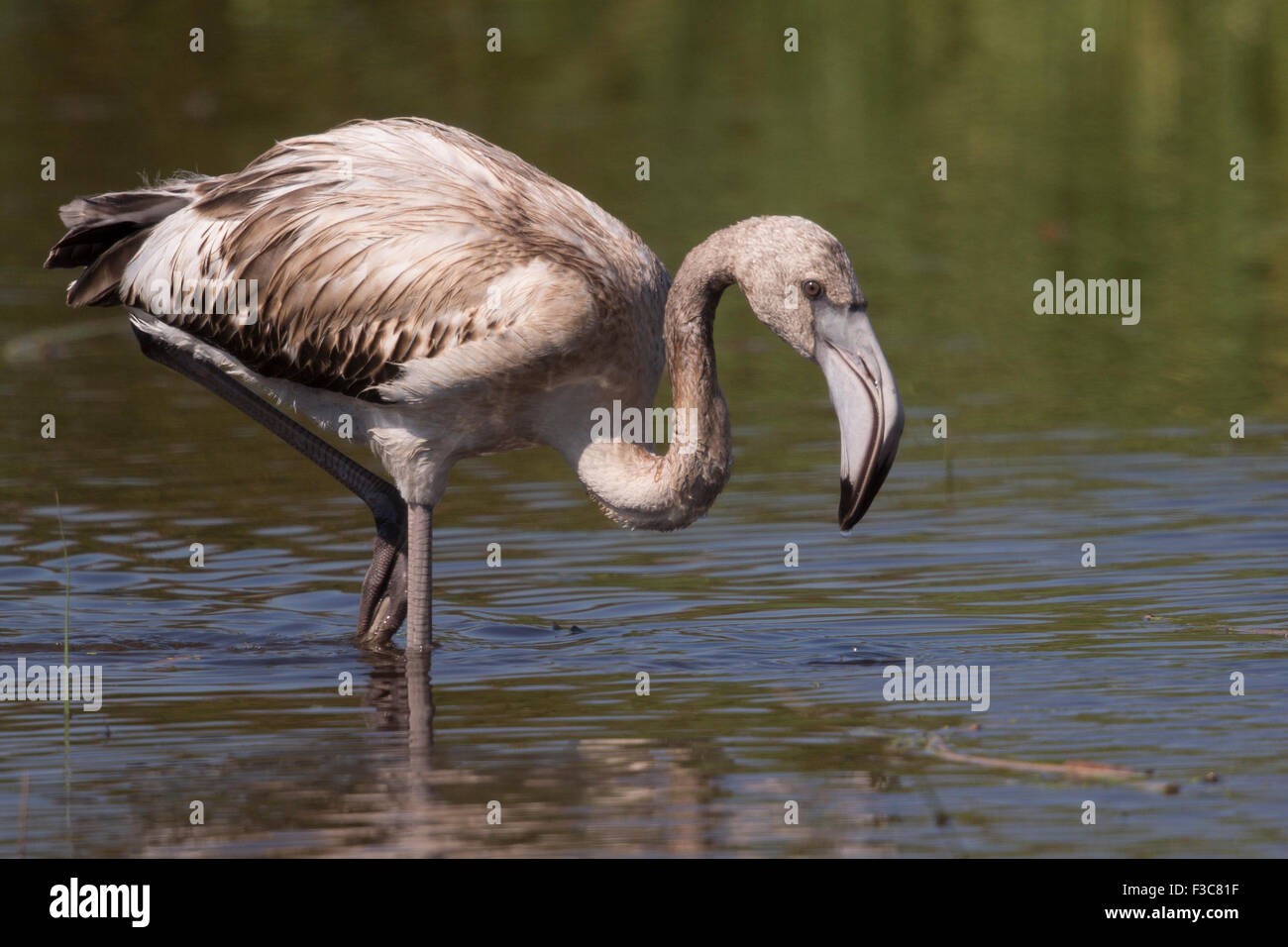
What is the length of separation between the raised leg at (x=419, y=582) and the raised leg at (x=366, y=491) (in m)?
0.28

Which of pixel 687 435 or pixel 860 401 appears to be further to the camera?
pixel 687 435

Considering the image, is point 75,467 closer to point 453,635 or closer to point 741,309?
point 453,635

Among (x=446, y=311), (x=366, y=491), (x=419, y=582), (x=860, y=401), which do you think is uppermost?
(x=446, y=311)

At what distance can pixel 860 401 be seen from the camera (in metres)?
7.73

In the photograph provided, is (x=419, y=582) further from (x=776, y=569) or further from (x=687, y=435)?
(x=776, y=569)

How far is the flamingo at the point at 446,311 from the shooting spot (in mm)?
7875

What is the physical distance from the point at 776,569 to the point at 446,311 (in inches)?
79.6

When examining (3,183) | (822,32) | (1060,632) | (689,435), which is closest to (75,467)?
(689,435)

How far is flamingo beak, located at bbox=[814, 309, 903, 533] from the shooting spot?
7680mm

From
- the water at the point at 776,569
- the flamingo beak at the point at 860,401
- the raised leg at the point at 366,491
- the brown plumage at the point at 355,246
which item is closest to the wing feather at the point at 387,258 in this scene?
the brown plumage at the point at 355,246

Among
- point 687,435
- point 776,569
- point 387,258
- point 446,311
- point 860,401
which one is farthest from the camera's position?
point 776,569

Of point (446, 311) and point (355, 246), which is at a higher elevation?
point (355, 246)

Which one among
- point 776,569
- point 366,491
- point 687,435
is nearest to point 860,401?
point 687,435

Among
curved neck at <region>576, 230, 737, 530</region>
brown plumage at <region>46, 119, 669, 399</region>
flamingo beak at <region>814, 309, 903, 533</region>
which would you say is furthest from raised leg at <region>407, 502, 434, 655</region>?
flamingo beak at <region>814, 309, 903, 533</region>
